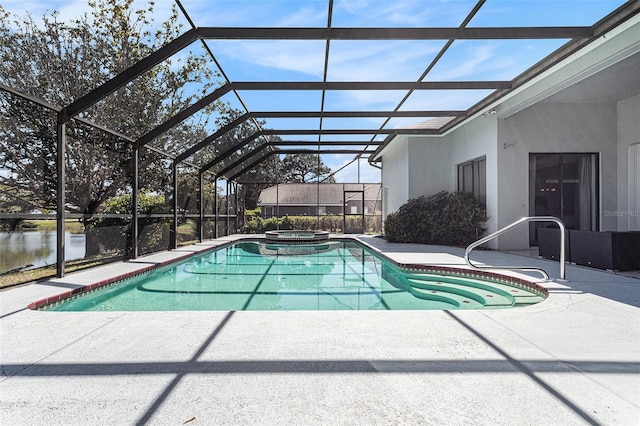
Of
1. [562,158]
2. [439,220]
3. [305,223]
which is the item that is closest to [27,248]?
[439,220]

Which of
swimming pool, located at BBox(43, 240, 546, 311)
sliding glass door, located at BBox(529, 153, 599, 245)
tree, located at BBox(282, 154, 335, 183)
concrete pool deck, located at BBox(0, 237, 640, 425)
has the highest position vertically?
tree, located at BBox(282, 154, 335, 183)

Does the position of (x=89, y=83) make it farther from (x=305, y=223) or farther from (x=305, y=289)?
(x=305, y=223)

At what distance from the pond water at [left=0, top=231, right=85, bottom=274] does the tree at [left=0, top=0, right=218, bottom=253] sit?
444 millimetres

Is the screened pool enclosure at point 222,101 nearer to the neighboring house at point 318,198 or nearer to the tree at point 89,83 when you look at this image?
the tree at point 89,83

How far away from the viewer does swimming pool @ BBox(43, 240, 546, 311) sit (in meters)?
4.79

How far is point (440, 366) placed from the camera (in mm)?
2342

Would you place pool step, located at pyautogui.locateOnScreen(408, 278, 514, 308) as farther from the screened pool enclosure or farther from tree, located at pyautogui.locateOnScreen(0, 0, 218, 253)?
tree, located at pyautogui.locateOnScreen(0, 0, 218, 253)

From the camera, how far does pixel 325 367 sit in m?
2.32

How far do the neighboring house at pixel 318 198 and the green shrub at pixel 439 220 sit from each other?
18.1 ft

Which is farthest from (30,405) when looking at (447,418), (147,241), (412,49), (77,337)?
(147,241)

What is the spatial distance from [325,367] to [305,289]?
3.53 m

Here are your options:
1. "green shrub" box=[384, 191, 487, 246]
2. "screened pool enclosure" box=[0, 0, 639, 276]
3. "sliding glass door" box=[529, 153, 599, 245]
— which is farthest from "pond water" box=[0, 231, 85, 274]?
"sliding glass door" box=[529, 153, 599, 245]

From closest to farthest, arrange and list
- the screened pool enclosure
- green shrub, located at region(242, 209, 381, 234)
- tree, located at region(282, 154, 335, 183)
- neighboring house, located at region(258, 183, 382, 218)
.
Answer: the screened pool enclosure → green shrub, located at region(242, 209, 381, 234) → neighboring house, located at region(258, 183, 382, 218) → tree, located at region(282, 154, 335, 183)

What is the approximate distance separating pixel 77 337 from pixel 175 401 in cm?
152
